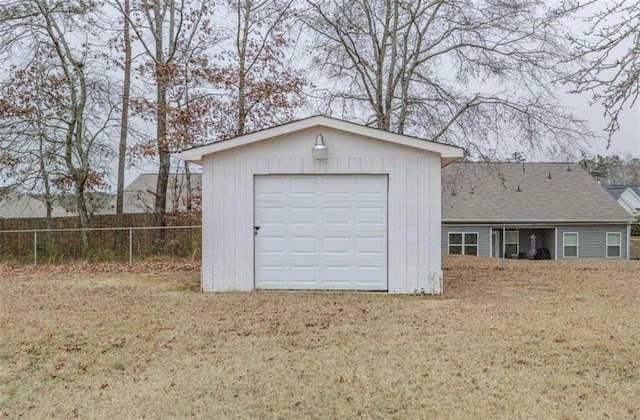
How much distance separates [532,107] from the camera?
12773 millimetres

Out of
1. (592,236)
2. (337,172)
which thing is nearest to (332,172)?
(337,172)

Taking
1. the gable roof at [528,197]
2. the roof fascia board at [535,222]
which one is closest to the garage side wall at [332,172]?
the gable roof at [528,197]

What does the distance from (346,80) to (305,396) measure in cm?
1196

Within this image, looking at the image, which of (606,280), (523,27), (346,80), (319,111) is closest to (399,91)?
(346,80)

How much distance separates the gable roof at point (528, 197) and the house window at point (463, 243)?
64 cm

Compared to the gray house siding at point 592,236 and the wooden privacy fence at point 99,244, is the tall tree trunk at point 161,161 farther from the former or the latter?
the gray house siding at point 592,236

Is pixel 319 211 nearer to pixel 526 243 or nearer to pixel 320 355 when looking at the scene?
pixel 320 355

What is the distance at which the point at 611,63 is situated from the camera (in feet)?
14.7

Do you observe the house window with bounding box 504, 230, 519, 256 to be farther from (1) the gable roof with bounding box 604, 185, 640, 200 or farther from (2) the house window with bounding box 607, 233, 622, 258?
(1) the gable roof with bounding box 604, 185, 640, 200

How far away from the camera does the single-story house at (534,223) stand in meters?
19.3

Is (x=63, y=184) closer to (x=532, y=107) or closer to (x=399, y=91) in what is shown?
(x=399, y=91)

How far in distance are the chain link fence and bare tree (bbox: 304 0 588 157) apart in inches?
218

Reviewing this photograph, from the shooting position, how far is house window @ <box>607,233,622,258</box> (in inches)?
763

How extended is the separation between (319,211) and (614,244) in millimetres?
16255
